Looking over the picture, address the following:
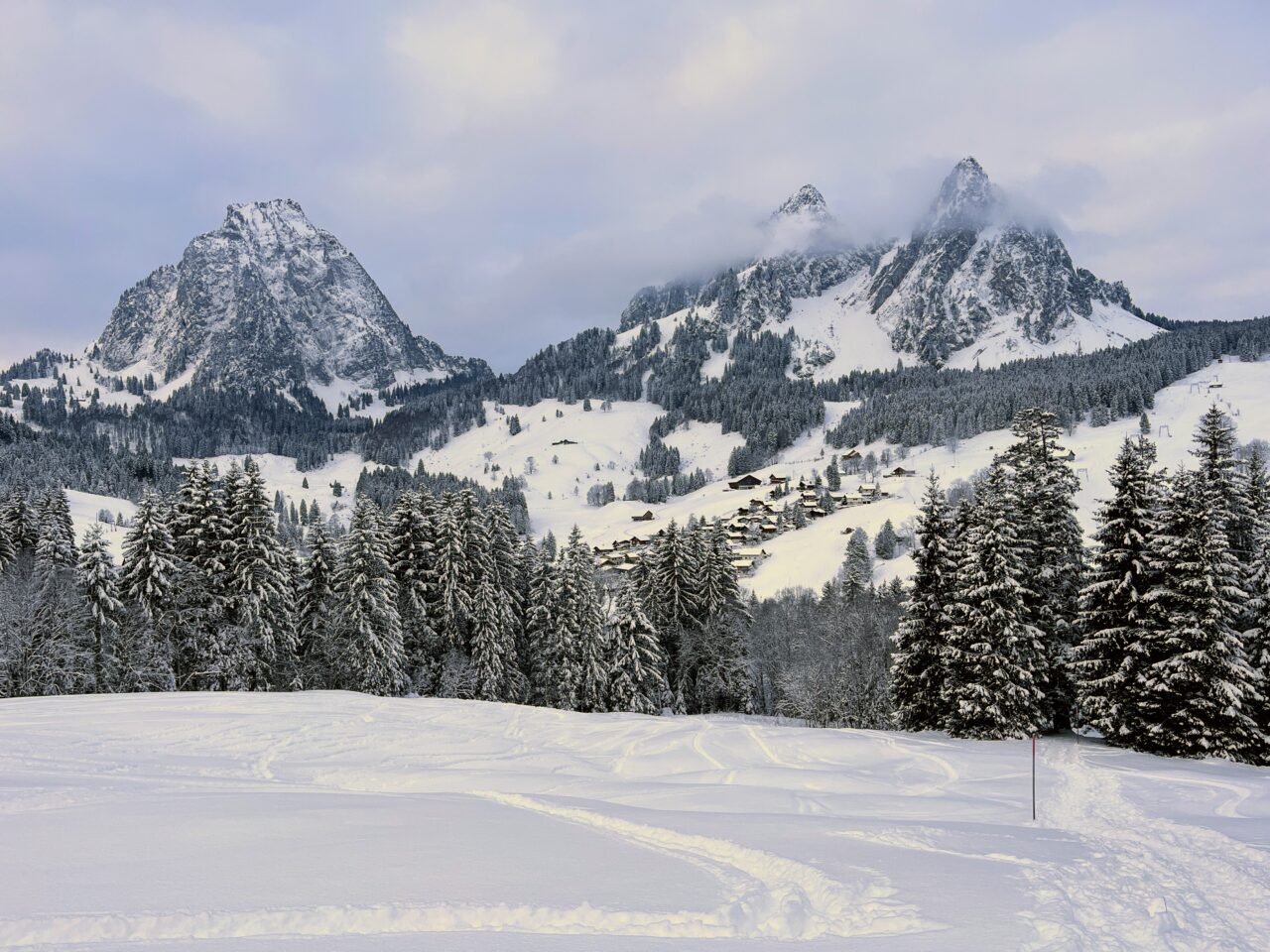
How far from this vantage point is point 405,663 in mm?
41562

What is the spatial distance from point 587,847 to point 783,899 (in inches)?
126

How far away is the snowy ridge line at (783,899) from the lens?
766cm

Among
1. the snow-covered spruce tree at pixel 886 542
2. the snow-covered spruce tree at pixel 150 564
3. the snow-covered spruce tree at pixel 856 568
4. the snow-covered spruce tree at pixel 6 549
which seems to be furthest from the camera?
the snow-covered spruce tree at pixel 886 542

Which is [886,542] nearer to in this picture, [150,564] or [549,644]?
[549,644]

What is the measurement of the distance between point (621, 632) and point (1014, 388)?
186m

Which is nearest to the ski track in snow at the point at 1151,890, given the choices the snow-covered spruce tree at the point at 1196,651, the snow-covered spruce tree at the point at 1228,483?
the snow-covered spruce tree at the point at 1196,651

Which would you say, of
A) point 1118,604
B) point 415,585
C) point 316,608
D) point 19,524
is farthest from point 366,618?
point 1118,604

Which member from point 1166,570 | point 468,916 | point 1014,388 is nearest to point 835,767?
point 1166,570

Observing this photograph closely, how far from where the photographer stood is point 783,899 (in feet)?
28.3

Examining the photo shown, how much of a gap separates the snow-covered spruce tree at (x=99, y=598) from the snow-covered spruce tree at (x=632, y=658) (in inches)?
1037

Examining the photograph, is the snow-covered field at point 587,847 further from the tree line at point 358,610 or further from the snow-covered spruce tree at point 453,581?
the snow-covered spruce tree at point 453,581

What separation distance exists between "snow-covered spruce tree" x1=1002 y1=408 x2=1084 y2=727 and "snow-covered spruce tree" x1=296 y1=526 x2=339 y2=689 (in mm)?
36314

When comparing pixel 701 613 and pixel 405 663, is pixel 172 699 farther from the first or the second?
pixel 701 613

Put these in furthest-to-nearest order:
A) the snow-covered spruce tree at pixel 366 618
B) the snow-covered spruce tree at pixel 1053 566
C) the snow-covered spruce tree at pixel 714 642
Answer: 1. the snow-covered spruce tree at pixel 714 642
2. the snow-covered spruce tree at pixel 366 618
3. the snow-covered spruce tree at pixel 1053 566
